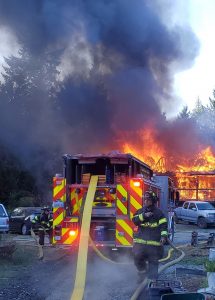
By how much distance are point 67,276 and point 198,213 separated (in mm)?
15891

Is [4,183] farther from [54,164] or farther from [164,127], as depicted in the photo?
[164,127]

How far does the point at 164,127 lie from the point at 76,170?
12.1 metres

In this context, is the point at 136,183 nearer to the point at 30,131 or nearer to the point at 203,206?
the point at 203,206

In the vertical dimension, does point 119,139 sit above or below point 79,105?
below

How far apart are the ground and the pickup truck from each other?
37.4 ft

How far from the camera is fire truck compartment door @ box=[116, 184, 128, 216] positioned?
33.6 feet

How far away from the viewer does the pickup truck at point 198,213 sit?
903 inches

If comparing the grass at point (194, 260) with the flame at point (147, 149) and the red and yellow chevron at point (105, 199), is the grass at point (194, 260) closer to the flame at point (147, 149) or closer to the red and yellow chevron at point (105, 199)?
the red and yellow chevron at point (105, 199)

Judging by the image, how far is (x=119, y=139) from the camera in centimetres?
2097

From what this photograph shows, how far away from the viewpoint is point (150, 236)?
7.42 metres

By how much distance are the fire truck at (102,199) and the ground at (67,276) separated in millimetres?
635

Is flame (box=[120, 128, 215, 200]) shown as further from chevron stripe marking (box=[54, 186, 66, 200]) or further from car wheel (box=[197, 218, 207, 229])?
chevron stripe marking (box=[54, 186, 66, 200])

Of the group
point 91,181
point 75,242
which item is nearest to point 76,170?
point 91,181

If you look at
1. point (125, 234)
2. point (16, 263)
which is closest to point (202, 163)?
point (125, 234)
